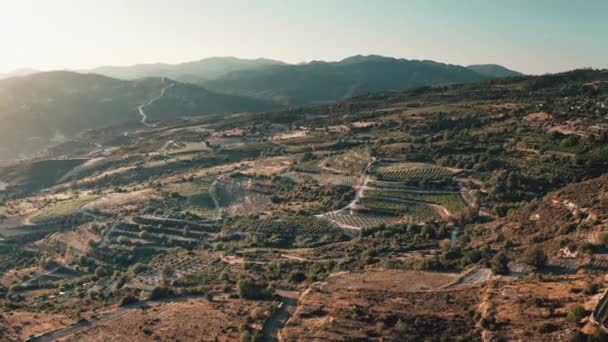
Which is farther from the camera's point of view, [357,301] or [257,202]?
[257,202]

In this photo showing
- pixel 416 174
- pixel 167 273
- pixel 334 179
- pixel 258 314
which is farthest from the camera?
pixel 334 179

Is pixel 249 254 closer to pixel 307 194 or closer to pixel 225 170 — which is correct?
pixel 307 194

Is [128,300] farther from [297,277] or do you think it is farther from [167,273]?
[297,277]

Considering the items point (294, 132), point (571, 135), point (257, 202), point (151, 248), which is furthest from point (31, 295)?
point (294, 132)

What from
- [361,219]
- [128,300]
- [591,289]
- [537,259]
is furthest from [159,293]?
[591,289]

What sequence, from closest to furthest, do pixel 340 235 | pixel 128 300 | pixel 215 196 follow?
1. pixel 128 300
2. pixel 340 235
3. pixel 215 196

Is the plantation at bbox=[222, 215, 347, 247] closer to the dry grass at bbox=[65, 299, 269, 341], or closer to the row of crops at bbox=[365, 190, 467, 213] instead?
the row of crops at bbox=[365, 190, 467, 213]

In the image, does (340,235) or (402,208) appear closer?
(340,235)
